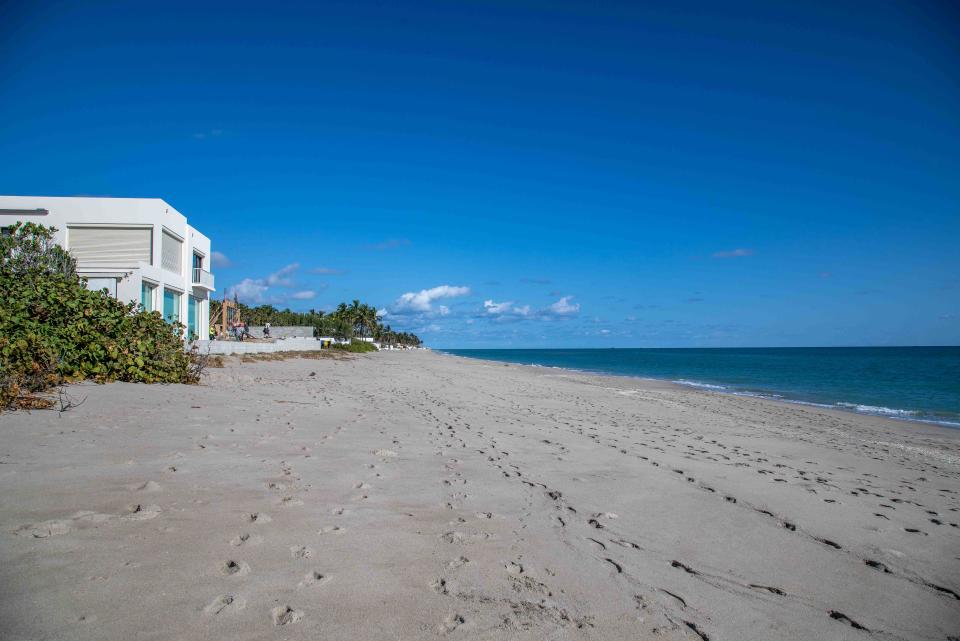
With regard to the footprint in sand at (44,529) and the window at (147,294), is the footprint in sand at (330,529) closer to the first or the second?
the footprint in sand at (44,529)

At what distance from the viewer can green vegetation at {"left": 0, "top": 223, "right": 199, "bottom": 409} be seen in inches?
311

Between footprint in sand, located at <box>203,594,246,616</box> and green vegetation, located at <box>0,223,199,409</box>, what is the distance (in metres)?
6.17

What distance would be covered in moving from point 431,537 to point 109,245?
89.3ft

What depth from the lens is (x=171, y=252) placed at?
1088 inches

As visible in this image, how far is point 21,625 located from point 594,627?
2952 millimetres

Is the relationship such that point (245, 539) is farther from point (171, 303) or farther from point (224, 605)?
point (171, 303)

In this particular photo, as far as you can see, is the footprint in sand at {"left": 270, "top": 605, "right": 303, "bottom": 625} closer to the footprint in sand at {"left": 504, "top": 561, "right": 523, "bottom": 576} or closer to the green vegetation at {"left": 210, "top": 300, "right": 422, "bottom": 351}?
the footprint in sand at {"left": 504, "top": 561, "right": 523, "bottom": 576}

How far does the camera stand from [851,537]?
5020 mm

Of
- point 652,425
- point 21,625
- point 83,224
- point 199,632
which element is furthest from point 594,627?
point 83,224

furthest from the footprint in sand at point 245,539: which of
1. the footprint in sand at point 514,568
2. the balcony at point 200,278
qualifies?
the balcony at point 200,278

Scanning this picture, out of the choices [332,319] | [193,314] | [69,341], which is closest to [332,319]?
[332,319]

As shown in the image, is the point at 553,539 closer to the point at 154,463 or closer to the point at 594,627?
the point at 594,627

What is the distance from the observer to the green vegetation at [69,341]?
311 inches

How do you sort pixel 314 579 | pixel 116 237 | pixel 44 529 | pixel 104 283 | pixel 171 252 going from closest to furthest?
pixel 314 579, pixel 44 529, pixel 104 283, pixel 116 237, pixel 171 252
